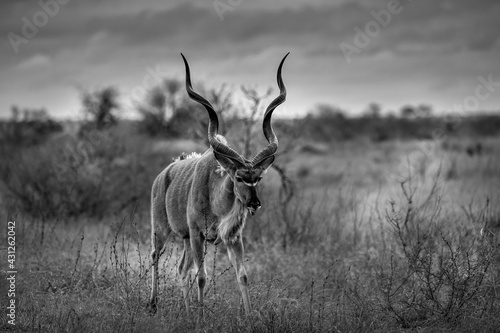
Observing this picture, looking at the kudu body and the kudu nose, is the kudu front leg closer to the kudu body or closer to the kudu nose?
the kudu body

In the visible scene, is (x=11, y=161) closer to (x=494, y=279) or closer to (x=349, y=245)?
(x=349, y=245)

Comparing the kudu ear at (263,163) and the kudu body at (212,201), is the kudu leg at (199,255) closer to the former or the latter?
the kudu body at (212,201)

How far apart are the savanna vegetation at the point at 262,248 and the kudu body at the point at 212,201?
13.3 inches

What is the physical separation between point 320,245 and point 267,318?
11.5ft

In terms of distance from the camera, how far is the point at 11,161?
47.9ft

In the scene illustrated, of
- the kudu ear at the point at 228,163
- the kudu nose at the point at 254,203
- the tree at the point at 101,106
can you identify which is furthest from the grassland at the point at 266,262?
the tree at the point at 101,106

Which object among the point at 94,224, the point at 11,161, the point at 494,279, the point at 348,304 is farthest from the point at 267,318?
the point at 11,161

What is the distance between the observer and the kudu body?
17.1 ft

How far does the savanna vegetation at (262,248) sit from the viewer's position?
5363 millimetres

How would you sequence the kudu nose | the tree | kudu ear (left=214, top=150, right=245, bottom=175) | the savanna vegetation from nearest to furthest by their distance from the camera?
1. the kudu nose
2. kudu ear (left=214, top=150, right=245, bottom=175)
3. the savanna vegetation
4. the tree

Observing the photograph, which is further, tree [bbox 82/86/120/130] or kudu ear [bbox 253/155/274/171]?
tree [bbox 82/86/120/130]

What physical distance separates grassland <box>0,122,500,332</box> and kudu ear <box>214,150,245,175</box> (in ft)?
2.82

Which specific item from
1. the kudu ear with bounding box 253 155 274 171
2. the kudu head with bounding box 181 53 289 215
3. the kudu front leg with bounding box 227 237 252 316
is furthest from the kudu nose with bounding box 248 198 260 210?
the kudu front leg with bounding box 227 237 252 316

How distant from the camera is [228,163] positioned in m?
5.30
